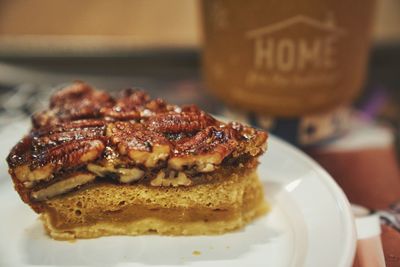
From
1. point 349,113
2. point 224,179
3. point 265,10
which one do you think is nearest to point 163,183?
point 224,179

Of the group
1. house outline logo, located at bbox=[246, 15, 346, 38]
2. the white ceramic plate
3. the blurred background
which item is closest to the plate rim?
the white ceramic plate

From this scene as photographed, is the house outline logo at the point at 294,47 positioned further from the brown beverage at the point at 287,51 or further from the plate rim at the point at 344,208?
the plate rim at the point at 344,208

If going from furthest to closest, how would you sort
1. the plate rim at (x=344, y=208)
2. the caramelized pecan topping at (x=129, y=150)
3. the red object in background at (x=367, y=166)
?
the red object in background at (x=367, y=166)
the caramelized pecan topping at (x=129, y=150)
the plate rim at (x=344, y=208)

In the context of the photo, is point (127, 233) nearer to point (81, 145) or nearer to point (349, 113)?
point (81, 145)

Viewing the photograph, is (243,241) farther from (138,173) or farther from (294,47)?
(294,47)

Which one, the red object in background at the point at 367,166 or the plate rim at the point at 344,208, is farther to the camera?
the red object in background at the point at 367,166

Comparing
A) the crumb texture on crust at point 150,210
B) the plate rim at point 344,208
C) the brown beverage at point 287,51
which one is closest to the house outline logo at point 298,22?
the brown beverage at point 287,51
